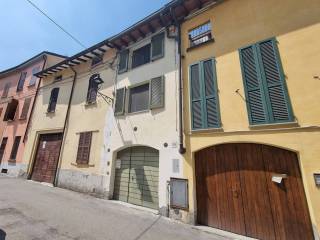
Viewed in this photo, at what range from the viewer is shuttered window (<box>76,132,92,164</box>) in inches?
386

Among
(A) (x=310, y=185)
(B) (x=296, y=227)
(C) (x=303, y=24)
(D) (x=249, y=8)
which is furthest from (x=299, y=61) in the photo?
(B) (x=296, y=227)

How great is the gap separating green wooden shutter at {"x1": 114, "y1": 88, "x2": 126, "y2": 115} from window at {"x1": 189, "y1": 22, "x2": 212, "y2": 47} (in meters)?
4.23

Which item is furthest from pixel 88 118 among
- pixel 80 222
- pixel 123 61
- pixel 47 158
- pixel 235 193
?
pixel 235 193

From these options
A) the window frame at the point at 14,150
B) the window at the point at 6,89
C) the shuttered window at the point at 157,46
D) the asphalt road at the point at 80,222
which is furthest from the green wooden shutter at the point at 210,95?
the window at the point at 6,89

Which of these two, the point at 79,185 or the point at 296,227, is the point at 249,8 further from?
the point at 79,185

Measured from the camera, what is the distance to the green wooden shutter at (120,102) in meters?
9.18

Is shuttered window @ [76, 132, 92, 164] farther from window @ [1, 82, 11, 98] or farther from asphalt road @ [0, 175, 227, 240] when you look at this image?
window @ [1, 82, 11, 98]

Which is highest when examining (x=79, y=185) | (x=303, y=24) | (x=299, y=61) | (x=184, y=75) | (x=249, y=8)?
(x=249, y=8)

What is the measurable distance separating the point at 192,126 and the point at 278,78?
317 centimetres

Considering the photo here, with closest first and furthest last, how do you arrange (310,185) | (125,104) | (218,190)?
(310,185)
(218,190)
(125,104)

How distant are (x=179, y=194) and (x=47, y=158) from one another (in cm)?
1001

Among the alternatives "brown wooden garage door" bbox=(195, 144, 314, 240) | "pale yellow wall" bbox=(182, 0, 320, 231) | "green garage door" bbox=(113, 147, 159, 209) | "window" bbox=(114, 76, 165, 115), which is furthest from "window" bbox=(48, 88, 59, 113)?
"brown wooden garage door" bbox=(195, 144, 314, 240)

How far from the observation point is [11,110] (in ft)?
51.5

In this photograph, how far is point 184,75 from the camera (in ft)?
25.1
